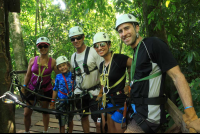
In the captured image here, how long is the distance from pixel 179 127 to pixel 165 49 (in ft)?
2.57

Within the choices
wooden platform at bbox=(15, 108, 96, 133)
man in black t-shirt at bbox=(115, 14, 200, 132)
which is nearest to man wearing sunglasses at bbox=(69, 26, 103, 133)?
wooden platform at bbox=(15, 108, 96, 133)

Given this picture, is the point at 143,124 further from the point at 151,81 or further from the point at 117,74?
the point at 117,74

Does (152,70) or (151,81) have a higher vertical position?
(152,70)

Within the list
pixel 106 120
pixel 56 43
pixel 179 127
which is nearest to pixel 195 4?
pixel 179 127

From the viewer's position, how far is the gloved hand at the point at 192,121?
119cm

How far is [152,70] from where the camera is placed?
4.93ft

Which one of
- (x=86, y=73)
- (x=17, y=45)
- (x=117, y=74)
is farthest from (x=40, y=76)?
(x=17, y=45)

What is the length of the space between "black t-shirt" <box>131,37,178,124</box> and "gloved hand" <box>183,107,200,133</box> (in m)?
0.27

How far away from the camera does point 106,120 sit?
7.63ft

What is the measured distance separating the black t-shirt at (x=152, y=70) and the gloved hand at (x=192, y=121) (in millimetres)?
265

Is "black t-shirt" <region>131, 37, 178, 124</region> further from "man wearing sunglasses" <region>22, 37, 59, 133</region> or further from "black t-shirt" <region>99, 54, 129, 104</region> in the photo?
"man wearing sunglasses" <region>22, 37, 59, 133</region>

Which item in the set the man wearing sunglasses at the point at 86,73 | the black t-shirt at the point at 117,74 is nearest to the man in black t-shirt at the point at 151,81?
the black t-shirt at the point at 117,74

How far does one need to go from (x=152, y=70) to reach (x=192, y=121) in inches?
21.4

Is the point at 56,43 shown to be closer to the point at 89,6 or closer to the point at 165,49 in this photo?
the point at 89,6
